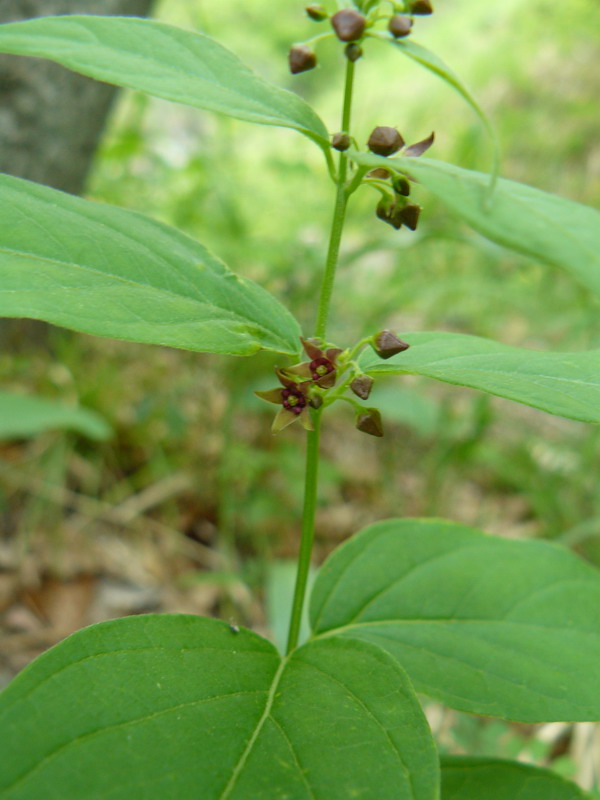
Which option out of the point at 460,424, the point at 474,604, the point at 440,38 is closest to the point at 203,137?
the point at 460,424

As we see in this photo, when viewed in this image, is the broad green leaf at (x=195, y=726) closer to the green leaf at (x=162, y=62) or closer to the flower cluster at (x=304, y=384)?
the flower cluster at (x=304, y=384)

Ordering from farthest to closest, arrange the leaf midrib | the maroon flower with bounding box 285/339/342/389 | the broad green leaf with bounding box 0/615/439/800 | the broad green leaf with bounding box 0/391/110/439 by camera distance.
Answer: the broad green leaf with bounding box 0/391/110/439 → the maroon flower with bounding box 285/339/342/389 → the leaf midrib → the broad green leaf with bounding box 0/615/439/800

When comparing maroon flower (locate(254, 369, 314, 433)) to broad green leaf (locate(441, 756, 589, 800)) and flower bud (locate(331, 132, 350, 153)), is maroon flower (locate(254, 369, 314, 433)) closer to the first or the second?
flower bud (locate(331, 132, 350, 153))

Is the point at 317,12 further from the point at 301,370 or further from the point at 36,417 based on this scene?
the point at 36,417

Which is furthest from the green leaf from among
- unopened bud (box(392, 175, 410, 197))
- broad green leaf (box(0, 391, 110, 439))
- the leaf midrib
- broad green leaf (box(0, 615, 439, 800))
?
broad green leaf (box(0, 391, 110, 439))

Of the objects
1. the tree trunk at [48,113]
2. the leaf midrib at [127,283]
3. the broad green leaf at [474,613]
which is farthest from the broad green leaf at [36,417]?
the leaf midrib at [127,283]

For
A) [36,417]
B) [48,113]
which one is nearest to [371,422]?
[36,417]

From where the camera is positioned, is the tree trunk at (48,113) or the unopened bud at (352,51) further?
the tree trunk at (48,113)

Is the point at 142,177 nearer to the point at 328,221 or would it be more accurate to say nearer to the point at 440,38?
the point at 328,221
